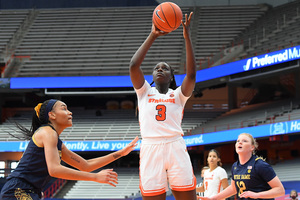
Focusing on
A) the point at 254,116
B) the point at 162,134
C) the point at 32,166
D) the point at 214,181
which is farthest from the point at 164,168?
the point at 254,116

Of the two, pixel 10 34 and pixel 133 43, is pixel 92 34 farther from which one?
pixel 10 34

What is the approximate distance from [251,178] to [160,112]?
131 cm

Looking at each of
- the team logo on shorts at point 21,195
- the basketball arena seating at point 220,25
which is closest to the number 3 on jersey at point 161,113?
the team logo on shorts at point 21,195

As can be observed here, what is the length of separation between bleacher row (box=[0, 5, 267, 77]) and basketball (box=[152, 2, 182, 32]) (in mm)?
19260

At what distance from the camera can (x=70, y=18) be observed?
2950 cm

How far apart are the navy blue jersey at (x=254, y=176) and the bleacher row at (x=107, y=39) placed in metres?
19.2

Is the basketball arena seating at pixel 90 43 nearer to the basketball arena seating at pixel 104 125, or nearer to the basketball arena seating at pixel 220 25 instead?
the basketball arena seating at pixel 220 25

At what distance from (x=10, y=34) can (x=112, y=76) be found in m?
8.94

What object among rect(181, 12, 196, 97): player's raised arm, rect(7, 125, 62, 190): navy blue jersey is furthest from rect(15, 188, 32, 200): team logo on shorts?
rect(181, 12, 196, 97): player's raised arm

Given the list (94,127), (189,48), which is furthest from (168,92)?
(94,127)

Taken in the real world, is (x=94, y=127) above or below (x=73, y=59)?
below

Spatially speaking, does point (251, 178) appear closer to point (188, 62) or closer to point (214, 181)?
point (188, 62)

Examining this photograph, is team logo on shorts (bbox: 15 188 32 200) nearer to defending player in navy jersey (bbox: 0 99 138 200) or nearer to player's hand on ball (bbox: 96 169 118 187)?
defending player in navy jersey (bbox: 0 99 138 200)

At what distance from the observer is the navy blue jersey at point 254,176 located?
4.62 metres
